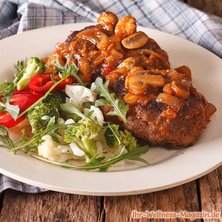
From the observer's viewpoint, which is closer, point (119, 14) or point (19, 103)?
point (19, 103)

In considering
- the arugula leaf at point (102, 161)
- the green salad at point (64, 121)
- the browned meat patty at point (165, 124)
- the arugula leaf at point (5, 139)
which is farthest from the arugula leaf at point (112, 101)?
the arugula leaf at point (5, 139)

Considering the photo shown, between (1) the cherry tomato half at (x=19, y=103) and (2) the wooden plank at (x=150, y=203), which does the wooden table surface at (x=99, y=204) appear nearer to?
(2) the wooden plank at (x=150, y=203)

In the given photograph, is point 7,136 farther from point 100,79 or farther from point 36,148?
point 100,79

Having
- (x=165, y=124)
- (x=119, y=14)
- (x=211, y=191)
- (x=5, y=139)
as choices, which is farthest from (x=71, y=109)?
(x=119, y=14)

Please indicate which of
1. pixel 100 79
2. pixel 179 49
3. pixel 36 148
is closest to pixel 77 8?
pixel 179 49

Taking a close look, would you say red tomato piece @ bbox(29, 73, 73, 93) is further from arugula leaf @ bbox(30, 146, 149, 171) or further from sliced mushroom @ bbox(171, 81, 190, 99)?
sliced mushroom @ bbox(171, 81, 190, 99)

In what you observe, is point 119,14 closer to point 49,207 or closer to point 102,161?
point 102,161
